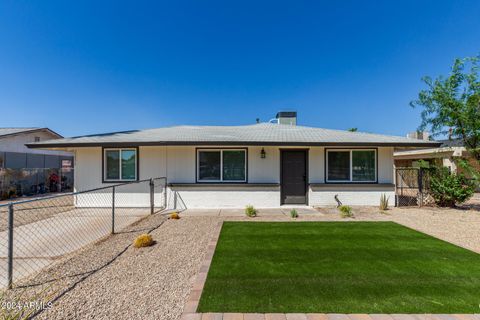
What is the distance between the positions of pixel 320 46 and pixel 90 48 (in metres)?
13.9

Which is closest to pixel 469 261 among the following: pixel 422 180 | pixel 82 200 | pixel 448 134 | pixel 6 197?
pixel 422 180

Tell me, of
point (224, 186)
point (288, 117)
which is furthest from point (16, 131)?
point (288, 117)

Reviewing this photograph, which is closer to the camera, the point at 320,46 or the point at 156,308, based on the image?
the point at 156,308

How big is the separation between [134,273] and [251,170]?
5.86 m

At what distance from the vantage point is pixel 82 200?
346 inches

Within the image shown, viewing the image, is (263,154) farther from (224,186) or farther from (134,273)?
(134,273)

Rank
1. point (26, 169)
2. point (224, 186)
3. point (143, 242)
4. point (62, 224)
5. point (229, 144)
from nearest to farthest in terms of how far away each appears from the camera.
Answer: point (143, 242)
point (62, 224)
point (229, 144)
point (224, 186)
point (26, 169)

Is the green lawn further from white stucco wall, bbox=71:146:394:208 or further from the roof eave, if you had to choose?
the roof eave

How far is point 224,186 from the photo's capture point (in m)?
8.52

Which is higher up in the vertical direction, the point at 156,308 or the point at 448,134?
the point at 448,134

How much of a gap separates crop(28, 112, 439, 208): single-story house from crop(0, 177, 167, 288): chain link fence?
25.5 inches

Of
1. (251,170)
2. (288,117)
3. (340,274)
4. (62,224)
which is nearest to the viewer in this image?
(340,274)

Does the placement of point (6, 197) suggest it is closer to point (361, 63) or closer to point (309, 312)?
point (309, 312)

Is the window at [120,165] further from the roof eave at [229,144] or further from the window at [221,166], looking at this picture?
the window at [221,166]
